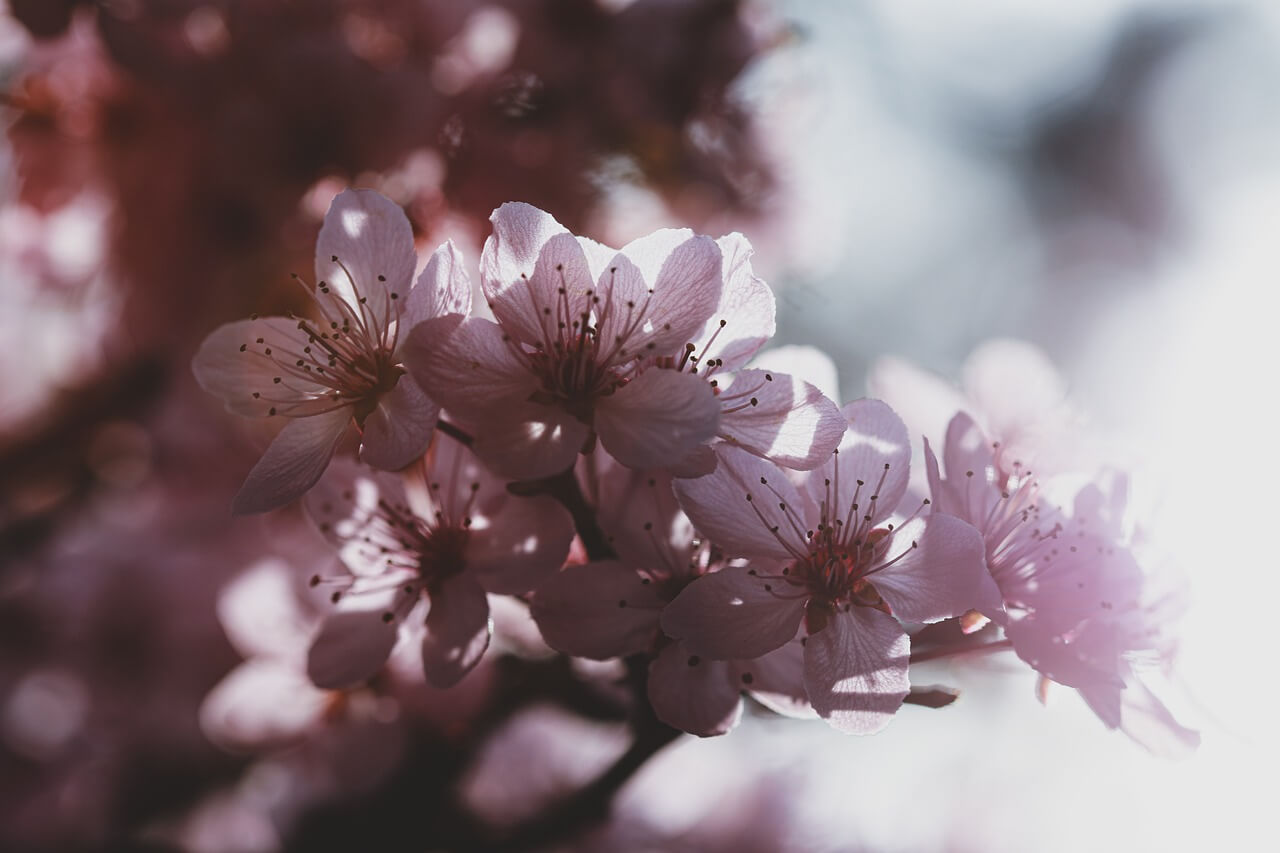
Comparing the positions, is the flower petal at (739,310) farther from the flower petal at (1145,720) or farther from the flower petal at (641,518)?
the flower petal at (1145,720)

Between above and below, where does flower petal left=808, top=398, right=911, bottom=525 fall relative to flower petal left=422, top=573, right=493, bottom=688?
above

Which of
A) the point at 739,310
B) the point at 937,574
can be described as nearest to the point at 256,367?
the point at 739,310

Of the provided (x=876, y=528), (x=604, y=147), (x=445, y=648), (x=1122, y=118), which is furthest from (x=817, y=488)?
(x=1122, y=118)

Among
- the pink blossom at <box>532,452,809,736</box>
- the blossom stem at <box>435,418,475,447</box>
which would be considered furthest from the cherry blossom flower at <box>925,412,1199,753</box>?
the blossom stem at <box>435,418,475,447</box>

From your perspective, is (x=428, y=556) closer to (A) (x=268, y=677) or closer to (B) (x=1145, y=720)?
(A) (x=268, y=677)

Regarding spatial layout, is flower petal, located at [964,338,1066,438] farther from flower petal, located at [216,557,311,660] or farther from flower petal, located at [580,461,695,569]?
flower petal, located at [216,557,311,660]

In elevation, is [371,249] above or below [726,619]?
above

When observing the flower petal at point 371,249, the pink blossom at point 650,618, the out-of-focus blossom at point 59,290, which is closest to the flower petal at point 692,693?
the pink blossom at point 650,618
